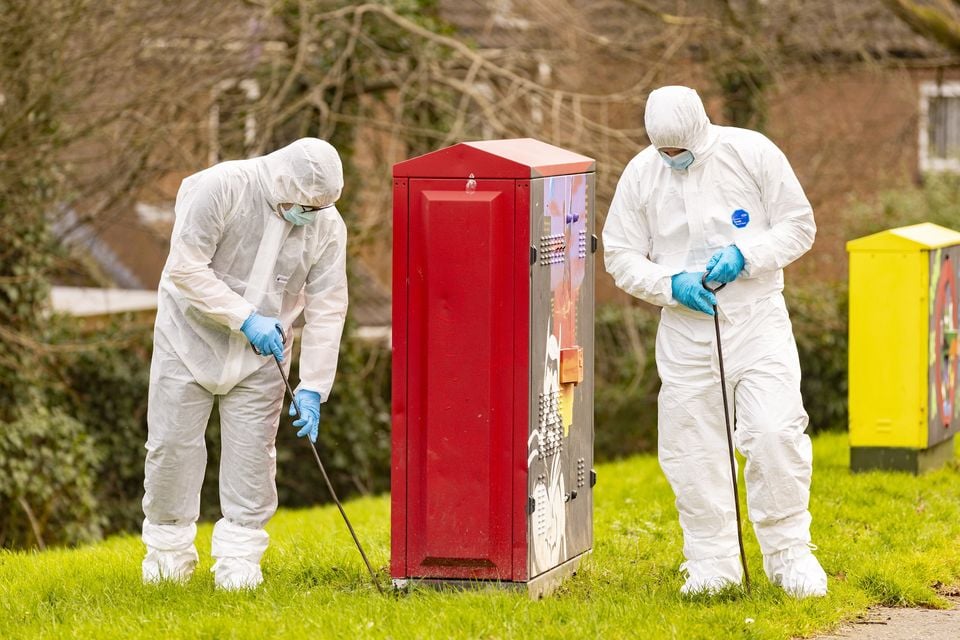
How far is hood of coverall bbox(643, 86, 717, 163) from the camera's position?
4988mm

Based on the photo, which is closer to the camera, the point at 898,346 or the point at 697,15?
the point at 898,346

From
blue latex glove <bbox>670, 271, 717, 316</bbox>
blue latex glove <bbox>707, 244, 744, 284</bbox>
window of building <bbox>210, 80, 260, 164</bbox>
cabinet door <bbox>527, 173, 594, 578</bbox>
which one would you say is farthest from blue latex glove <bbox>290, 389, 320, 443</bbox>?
window of building <bbox>210, 80, 260, 164</bbox>

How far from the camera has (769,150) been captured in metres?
5.15

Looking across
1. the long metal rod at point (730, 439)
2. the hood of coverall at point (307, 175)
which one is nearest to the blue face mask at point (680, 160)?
the long metal rod at point (730, 439)

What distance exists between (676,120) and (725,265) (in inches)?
21.5

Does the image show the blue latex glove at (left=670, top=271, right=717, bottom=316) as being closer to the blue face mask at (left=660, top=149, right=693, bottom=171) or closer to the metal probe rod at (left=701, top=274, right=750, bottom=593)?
the metal probe rod at (left=701, top=274, right=750, bottom=593)

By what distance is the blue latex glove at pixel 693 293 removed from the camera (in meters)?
5.01

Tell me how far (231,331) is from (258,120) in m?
5.84

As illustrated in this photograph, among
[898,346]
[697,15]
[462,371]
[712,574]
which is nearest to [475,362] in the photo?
[462,371]

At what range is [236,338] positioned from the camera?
539 cm

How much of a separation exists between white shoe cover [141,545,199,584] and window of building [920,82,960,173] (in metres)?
11.6

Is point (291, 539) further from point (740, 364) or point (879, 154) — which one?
point (879, 154)

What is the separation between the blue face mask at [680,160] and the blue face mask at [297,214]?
1.34 meters

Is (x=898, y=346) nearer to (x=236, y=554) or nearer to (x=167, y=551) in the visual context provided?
(x=236, y=554)
